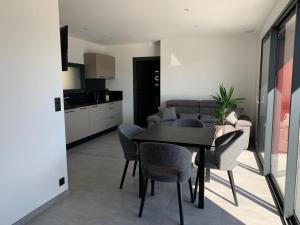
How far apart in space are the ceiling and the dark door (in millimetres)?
1549

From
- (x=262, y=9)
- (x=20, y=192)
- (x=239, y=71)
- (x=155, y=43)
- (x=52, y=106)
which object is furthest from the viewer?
(x=155, y=43)

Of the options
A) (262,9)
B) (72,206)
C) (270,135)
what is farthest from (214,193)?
(262,9)

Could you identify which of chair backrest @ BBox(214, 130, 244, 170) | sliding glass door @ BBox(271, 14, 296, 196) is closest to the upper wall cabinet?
sliding glass door @ BBox(271, 14, 296, 196)

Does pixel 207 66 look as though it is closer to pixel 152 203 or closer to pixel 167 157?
pixel 152 203

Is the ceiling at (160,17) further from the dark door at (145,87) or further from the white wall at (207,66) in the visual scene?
the dark door at (145,87)

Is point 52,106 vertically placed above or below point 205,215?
above

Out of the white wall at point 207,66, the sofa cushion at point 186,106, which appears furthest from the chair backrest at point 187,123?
the white wall at point 207,66

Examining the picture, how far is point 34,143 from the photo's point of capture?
8.45 feet

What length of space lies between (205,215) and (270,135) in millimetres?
1689

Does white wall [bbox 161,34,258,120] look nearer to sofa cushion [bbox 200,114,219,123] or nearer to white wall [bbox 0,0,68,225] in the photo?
sofa cushion [bbox 200,114,219,123]

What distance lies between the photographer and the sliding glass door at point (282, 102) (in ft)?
9.39

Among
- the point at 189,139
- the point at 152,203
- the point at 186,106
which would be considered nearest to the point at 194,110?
the point at 186,106

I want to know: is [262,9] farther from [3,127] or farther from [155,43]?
[3,127]

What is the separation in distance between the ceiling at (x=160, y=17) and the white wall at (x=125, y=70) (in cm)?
118
